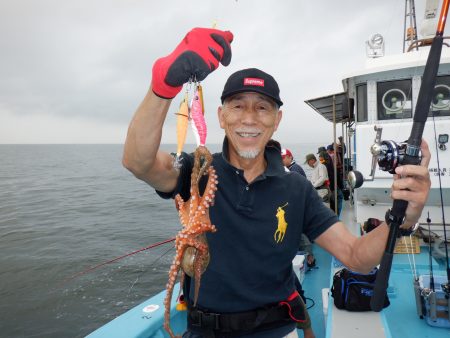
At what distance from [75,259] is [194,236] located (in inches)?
580

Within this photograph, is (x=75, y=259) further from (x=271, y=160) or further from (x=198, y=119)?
(x=198, y=119)

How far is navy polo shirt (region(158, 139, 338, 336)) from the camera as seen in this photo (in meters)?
2.49

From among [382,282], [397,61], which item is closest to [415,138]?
[382,282]

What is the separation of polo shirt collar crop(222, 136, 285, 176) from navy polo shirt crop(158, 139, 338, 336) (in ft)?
0.04

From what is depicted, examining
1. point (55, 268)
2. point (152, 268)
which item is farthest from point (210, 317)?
point (55, 268)

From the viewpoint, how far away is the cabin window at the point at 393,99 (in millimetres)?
8219

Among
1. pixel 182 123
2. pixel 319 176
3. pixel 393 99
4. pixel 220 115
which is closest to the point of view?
pixel 182 123

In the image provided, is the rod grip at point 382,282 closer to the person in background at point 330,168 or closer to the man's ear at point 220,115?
the man's ear at point 220,115

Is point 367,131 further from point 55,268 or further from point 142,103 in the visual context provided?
point 55,268

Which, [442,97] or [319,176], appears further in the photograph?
[319,176]

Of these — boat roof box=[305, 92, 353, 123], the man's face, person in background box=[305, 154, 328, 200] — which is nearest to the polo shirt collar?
the man's face

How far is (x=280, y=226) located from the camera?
2.60 m

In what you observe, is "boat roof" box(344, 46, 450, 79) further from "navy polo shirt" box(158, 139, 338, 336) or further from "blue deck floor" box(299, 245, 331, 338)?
"navy polo shirt" box(158, 139, 338, 336)

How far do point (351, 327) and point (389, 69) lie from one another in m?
6.47
